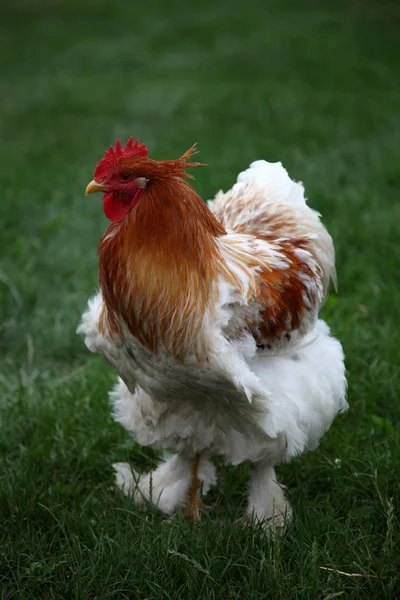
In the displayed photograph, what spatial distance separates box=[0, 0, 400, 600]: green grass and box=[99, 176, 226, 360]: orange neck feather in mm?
878

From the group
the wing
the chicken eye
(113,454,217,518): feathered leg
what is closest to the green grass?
(113,454,217,518): feathered leg

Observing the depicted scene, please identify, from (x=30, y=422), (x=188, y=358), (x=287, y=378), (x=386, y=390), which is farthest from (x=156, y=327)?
(x=386, y=390)

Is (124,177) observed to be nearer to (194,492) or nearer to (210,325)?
(210,325)

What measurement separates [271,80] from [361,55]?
5.29ft

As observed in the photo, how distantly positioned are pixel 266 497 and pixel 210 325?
1029 millimetres

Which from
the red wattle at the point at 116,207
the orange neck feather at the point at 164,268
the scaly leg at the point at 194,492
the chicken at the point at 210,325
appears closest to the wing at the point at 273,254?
the chicken at the point at 210,325

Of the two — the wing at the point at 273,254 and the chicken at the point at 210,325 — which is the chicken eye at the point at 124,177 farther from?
the wing at the point at 273,254

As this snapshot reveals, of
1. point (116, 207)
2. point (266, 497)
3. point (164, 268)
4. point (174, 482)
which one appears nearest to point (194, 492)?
point (174, 482)

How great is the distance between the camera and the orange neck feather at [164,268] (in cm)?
283

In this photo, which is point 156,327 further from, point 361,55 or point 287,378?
point 361,55

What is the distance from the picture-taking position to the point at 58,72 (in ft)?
35.8

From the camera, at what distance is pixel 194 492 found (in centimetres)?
368

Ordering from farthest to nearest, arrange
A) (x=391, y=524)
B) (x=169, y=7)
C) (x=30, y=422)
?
(x=169, y=7) < (x=30, y=422) < (x=391, y=524)

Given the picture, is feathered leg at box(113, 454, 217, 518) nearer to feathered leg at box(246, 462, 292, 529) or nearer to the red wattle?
feathered leg at box(246, 462, 292, 529)
